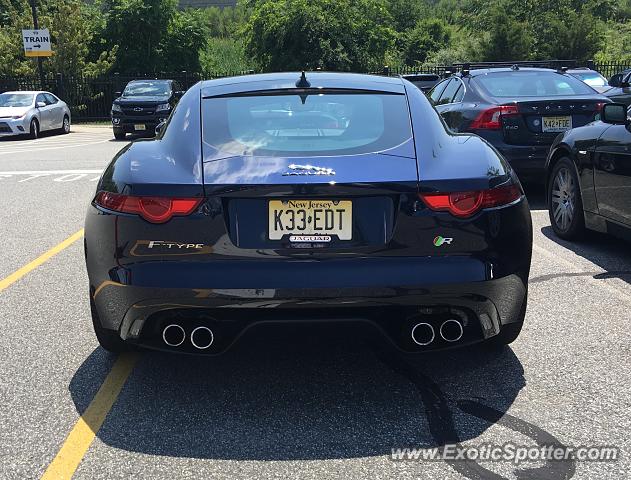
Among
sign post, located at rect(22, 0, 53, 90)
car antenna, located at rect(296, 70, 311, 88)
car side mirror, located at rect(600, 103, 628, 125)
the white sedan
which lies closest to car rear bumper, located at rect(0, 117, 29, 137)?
the white sedan

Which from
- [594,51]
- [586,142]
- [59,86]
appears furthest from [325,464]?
[594,51]

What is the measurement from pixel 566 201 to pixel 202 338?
4329 mm

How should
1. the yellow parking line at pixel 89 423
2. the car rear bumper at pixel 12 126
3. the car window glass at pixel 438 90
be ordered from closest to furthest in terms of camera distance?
the yellow parking line at pixel 89 423
the car window glass at pixel 438 90
the car rear bumper at pixel 12 126

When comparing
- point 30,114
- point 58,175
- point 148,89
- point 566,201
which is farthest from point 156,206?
point 30,114

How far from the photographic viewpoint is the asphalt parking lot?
2.80 metres

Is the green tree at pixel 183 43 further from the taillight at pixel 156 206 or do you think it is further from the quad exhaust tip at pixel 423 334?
Result: the quad exhaust tip at pixel 423 334

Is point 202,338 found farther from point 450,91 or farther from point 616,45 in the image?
point 616,45

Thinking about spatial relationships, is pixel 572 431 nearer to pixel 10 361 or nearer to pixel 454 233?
pixel 454 233

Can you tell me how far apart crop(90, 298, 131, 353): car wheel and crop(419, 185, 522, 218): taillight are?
60.4 inches

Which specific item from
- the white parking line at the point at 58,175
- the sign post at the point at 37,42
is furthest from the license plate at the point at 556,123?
the sign post at the point at 37,42

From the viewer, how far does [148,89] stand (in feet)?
73.3

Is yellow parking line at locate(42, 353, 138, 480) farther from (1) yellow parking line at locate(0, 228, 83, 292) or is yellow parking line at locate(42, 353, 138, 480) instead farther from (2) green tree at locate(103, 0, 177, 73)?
(2) green tree at locate(103, 0, 177, 73)

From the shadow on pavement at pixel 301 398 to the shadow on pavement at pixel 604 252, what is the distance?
191 centimetres

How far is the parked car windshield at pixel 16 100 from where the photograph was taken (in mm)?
22422
